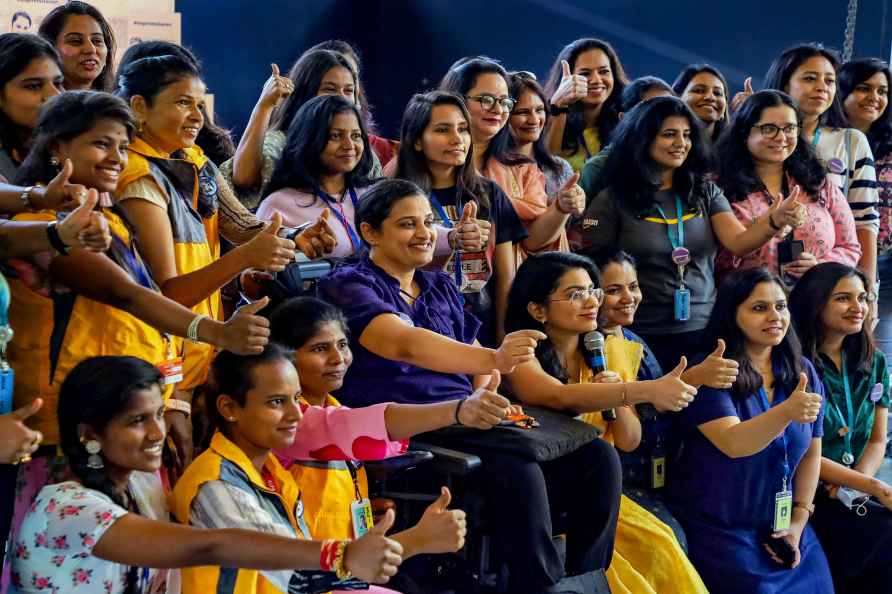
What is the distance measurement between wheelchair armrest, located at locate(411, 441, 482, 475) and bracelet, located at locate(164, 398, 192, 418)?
0.57 meters

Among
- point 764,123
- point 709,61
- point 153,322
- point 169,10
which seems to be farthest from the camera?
point 709,61

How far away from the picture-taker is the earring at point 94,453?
86.4 inches

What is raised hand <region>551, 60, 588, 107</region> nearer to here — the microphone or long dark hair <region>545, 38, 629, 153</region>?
long dark hair <region>545, 38, 629, 153</region>

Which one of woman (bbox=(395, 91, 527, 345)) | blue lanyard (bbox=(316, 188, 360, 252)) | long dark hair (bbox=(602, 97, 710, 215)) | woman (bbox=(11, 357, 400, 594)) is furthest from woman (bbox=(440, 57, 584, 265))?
woman (bbox=(11, 357, 400, 594))

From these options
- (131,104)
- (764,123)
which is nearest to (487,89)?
(764,123)

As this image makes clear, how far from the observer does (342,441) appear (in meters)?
2.66

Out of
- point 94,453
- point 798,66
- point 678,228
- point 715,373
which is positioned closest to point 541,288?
point 715,373

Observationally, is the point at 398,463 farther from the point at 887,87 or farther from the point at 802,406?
the point at 887,87

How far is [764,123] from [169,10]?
3.31m

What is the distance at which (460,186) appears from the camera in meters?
3.64

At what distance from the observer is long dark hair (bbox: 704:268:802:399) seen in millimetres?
3605

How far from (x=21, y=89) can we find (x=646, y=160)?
2.01 metres

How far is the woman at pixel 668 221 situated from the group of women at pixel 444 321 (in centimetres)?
1

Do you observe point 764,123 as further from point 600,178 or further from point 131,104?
point 131,104
